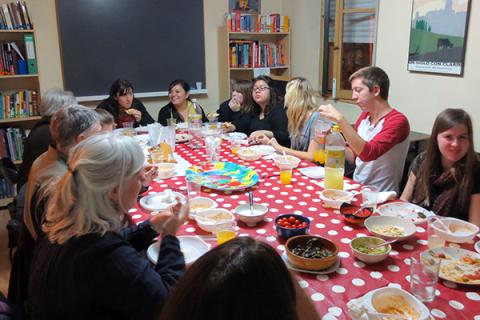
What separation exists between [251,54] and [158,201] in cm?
369

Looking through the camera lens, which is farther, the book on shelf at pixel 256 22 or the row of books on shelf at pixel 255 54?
the row of books on shelf at pixel 255 54

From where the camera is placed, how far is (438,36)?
3.72m

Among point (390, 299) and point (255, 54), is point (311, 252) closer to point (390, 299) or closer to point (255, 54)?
point (390, 299)

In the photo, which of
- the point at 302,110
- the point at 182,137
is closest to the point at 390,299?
the point at 302,110

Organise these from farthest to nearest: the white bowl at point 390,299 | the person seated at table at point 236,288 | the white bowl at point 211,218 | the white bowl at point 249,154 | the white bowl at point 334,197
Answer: the white bowl at point 249,154
the white bowl at point 334,197
the white bowl at point 211,218
the white bowl at point 390,299
the person seated at table at point 236,288

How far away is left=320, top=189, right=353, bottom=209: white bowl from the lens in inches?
78.0

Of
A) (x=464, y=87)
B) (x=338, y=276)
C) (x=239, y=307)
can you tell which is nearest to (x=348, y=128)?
(x=338, y=276)

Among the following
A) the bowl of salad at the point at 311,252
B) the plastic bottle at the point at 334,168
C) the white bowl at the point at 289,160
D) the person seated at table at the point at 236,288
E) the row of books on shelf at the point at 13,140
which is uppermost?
the person seated at table at the point at 236,288

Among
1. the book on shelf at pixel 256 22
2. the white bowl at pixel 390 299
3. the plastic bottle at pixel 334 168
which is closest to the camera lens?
the white bowl at pixel 390 299

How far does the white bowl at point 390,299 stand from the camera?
119 cm

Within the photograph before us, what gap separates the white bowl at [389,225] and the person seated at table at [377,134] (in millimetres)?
840

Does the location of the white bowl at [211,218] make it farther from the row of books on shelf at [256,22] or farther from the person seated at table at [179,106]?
the row of books on shelf at [256,22]

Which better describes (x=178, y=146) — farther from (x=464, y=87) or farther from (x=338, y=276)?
(x=464, y=87)

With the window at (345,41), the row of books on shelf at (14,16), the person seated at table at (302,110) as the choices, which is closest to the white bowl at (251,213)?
the person seated at table at (302,110)
